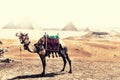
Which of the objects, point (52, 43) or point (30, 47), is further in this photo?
point (52, 43)

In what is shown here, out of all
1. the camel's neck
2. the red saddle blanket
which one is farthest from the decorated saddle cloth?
the camel's neck

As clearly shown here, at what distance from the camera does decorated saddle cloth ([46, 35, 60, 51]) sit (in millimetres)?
22594

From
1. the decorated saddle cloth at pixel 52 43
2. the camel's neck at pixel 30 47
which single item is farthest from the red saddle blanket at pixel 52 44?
the camel's neck at pixel 30 47

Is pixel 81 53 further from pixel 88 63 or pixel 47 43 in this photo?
pixel 47 43

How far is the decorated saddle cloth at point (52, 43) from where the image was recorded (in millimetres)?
22594

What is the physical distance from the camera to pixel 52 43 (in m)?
22.7

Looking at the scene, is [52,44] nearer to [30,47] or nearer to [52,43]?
[52,43]

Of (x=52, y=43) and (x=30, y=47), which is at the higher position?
(x=52, y=43)

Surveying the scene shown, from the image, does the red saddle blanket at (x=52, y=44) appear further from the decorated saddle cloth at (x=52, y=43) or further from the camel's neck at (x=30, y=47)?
the camel's neck at (x=30, y=47)

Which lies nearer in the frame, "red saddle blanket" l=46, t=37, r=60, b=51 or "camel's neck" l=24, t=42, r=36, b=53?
"camel's neck" l=24, t=42, r=36, b=53

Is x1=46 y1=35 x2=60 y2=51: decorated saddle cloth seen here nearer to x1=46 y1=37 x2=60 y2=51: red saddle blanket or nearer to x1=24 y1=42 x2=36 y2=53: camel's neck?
x1=46 y1=37 x2=60 y2=51: red saddle blanket

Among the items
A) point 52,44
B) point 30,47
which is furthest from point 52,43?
point 30,47

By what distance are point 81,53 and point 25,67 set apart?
12.2 metres

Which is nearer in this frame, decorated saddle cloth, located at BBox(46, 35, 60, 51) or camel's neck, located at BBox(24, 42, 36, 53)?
camel's neck, located at BBox(24, 42, 36, 53)
